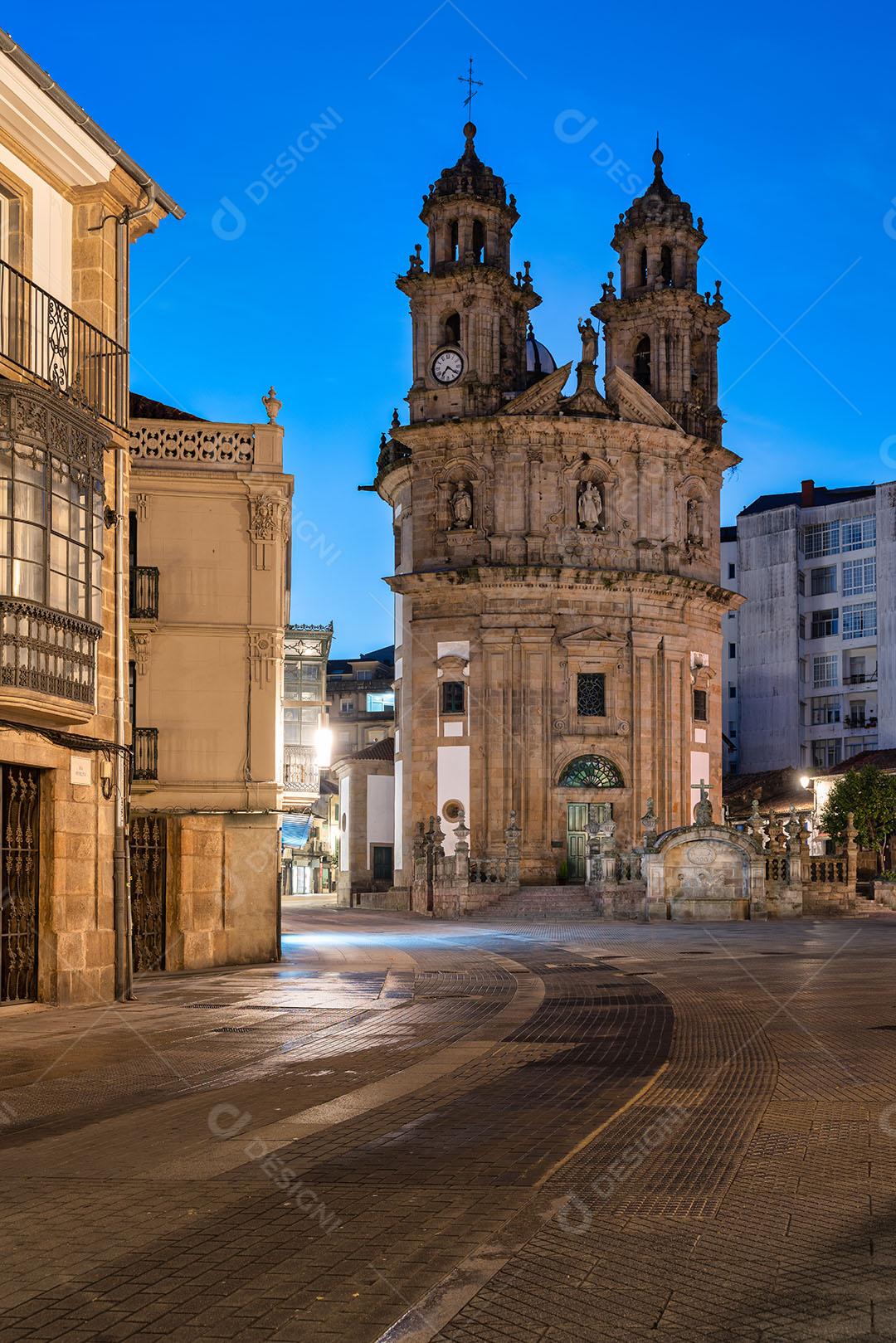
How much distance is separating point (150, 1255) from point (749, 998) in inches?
522

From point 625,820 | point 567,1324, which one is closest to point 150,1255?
point 567,1324

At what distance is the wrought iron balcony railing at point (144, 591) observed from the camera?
27.3 meters

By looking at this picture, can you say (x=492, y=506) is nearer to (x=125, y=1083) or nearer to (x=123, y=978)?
(x=123, y=978)

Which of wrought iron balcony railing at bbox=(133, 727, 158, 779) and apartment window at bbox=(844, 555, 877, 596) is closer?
wrought iron balcony railing at bbox=(133, 727, 158, 779)

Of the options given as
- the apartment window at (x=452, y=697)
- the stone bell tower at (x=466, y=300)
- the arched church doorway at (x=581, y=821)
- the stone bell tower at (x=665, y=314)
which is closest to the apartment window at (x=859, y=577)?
the stone bell tower at (x=665, y=314)

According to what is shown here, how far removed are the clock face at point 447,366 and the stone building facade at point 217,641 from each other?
33876 mm

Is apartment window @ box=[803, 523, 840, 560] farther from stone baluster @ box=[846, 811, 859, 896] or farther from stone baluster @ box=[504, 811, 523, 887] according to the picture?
stone baluster @ box=[504, 811, 523, 887]

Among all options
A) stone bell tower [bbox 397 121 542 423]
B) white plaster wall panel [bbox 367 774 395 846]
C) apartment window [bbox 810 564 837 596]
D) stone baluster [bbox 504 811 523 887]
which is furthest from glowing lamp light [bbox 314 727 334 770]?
apartment window [bbox 810 564 837 596]

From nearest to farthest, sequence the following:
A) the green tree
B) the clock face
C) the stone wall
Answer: the stone wall < the green tree < the clock face

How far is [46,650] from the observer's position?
17.6m

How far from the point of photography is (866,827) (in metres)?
61.4

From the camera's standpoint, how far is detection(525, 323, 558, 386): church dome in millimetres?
70725

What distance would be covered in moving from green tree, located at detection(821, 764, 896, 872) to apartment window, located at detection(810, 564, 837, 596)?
22.8m

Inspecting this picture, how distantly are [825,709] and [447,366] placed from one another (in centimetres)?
3342
